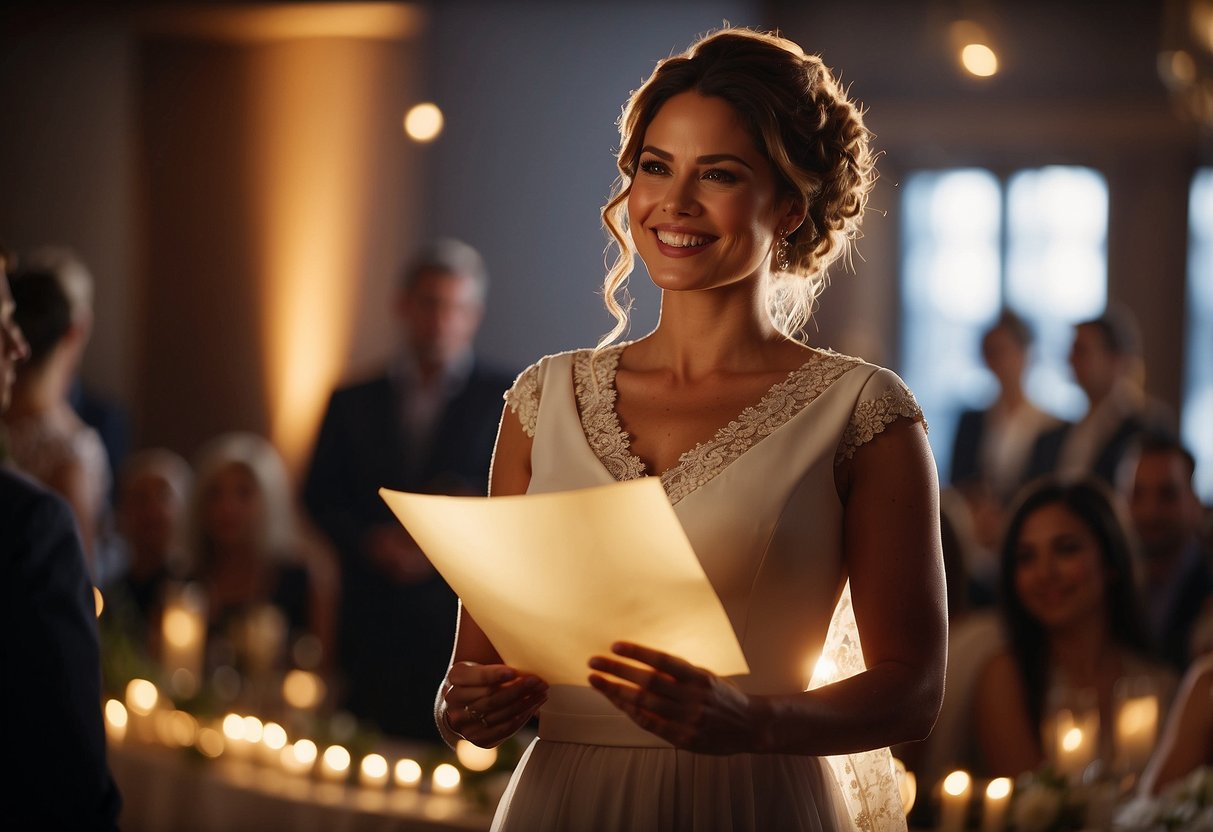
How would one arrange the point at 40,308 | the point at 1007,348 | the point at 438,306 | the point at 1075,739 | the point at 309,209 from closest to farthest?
the point at 1075,739 < the point at 40,308 < the point at 438,306 < the point at 1007,348 < the point at 309,209

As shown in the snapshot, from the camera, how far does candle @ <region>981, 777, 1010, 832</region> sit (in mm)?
2607

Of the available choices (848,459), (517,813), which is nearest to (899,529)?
(848,459)

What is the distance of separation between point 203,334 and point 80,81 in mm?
1563

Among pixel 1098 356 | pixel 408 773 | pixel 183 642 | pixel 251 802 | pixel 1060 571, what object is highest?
pixel 1098 356

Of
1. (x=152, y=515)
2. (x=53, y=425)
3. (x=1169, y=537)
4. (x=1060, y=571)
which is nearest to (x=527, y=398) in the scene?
(x=1060, y=571)

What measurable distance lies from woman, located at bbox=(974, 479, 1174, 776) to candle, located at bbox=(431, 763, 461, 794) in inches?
47.4

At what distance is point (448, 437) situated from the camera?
4578mm

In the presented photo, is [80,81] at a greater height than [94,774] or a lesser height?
greater

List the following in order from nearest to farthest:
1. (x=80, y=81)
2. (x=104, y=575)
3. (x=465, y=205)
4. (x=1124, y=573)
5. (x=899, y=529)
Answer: (x=899, y=529)
(x=1124, y=573)
(x=104, y=575)
(x=465, y=205)
(x=80, y=81)

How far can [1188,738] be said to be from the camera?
2922 millimetres

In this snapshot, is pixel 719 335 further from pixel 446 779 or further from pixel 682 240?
pixel 446 779

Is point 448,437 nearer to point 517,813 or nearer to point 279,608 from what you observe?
point 279,608

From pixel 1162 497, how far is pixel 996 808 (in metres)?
1.86

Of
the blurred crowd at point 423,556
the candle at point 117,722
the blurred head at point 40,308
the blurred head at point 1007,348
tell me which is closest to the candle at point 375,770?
the blurred crowd at point 423,556
